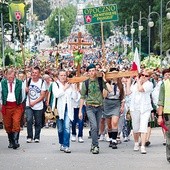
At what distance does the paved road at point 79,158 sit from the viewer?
1399 cm

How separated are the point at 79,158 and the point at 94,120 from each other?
1.29 meters

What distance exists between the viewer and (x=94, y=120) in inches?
645

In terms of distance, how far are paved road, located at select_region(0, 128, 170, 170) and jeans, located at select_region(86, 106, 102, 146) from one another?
316 millimetres

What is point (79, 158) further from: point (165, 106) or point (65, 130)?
point (165, 106)

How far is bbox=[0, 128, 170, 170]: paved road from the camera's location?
551 inches

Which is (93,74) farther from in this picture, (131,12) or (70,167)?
(131,12)

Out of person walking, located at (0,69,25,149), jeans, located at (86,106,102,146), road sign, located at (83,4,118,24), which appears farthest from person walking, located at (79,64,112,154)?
road sign, located at (83,4,118,24)

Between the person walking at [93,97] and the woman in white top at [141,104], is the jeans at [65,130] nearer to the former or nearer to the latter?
the person walking at [93,97]

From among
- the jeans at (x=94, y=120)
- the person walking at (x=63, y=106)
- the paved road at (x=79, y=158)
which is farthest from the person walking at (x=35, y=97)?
the jeans at (x=94, y=120)

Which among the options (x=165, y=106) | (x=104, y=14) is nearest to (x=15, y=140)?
(x=165, y=106)

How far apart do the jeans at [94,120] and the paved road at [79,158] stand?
1.04ft

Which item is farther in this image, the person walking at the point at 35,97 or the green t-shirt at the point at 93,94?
the person walking at the point at 35,97

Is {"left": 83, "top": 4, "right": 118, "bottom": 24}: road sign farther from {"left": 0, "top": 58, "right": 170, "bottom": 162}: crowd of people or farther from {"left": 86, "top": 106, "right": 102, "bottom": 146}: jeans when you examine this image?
{"left": 86, "top": 106, "right": 102, "bottom": 146}: jeans

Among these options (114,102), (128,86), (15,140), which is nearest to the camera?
(15,140)
